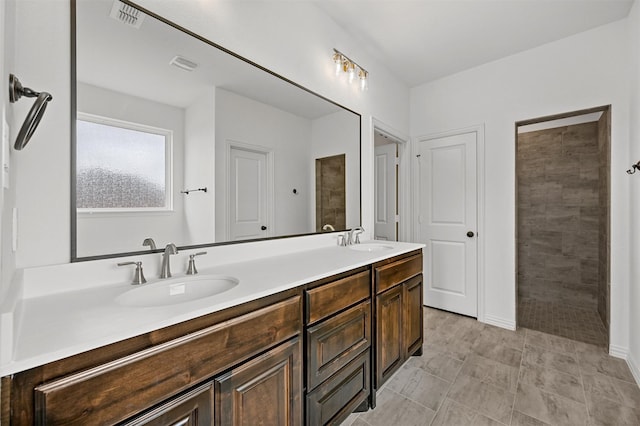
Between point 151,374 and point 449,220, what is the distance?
3.07 m

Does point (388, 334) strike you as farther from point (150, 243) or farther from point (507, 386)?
point (150, 243)

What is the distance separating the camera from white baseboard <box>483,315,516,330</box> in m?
2.75

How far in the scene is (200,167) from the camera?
144cm

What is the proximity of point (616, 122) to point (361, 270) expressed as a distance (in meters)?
2.46

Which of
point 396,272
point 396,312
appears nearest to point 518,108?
point 396,272

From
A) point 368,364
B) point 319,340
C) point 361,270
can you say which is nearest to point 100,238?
point 319,340

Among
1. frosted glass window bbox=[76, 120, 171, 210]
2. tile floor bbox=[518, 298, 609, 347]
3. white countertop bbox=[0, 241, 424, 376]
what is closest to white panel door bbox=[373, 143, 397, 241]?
tile floor bbox=[518, 298, 609, 347]

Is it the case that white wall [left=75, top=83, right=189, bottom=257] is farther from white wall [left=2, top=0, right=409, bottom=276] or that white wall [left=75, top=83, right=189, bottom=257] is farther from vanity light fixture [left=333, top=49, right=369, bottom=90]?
vanity light fixture [left=333, top=49, right=369, bottom=90]

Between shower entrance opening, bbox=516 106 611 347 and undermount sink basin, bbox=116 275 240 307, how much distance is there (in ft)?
10.3

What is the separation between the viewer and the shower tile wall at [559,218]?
332 cm

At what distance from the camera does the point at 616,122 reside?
7.42ft

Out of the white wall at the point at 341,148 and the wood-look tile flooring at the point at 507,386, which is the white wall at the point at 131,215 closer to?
the white wall at the point at 341,148

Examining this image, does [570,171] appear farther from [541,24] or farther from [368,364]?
[368,364]

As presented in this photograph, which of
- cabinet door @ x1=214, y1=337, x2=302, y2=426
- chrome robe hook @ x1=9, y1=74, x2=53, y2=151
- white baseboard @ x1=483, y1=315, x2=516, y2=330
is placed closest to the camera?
chrome robe hook @ x1=9, y1=74, x2=53, y2=151
